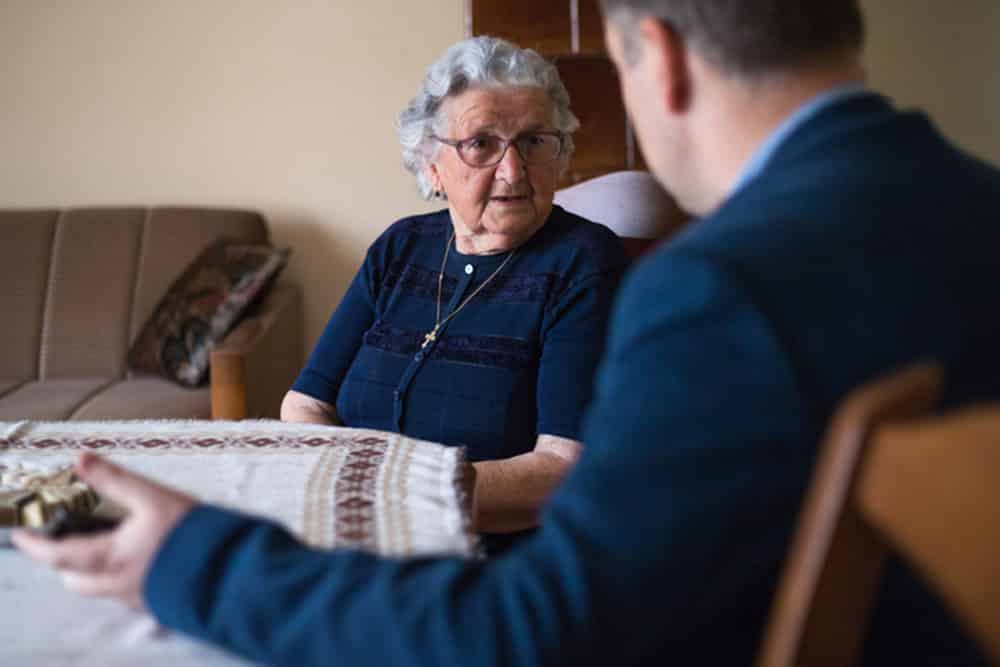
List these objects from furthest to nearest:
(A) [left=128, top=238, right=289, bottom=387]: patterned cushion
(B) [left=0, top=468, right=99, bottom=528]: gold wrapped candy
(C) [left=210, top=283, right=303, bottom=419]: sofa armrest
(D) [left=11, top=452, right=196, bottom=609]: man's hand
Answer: (A) [left=128, top=238, right=289, bottom=387]: patterned cushion → (C) [left=210, top=283, right=303, bottom=419]: sofa armrest → (B) [left=0, top=468, right=99, bottom=528]: gold wrapped candy → (D) [left=11, top=452, right=196, bottom=609]: man's hand

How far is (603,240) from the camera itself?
171cm

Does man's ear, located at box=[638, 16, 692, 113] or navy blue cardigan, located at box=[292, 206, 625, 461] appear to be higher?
man's ear, located at box=[638, 16, 692, 113]

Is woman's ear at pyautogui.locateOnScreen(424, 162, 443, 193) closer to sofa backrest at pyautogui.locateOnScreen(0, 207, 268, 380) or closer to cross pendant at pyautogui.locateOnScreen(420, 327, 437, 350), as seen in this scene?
cross pendant at pyautogui.locateOnScreen(420, 327, 437, 350)

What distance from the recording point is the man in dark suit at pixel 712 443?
560 millimetres

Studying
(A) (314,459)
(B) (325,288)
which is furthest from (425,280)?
(B) (325,288)

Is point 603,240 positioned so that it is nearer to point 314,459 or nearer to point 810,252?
point 314,459

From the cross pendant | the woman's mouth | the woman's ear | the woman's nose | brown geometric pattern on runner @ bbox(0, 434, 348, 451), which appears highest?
the woman's nose

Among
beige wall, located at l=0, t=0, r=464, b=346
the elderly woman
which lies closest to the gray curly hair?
the elderly woman

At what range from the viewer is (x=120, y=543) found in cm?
70

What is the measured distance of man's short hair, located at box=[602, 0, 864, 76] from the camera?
28.4 inches

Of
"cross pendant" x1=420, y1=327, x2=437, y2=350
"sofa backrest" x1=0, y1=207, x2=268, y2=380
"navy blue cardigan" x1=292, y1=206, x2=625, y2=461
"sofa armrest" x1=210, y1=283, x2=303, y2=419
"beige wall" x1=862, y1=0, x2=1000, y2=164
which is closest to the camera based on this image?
"navy blue cardigan" x1=292, y1=206, x2=625, y2=461

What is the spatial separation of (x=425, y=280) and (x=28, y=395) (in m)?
1.81

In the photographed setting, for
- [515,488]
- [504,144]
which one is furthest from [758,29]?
[504,144]

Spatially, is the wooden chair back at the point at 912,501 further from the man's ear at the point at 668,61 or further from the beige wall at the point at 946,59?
the beige wall at the point at 946,59
